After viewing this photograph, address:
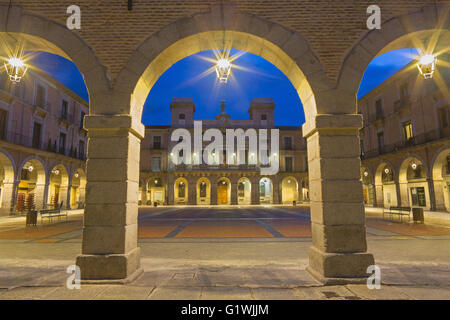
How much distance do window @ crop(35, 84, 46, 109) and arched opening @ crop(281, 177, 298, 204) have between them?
27251 mm

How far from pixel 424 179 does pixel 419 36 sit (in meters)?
19.2

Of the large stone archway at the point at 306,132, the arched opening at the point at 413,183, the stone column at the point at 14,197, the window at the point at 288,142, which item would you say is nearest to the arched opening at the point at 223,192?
the window at the point at 288,142

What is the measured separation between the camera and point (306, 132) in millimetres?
4406

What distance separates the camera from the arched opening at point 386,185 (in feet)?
72.3

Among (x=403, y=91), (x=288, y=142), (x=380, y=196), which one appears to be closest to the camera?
(x=403, y=91)

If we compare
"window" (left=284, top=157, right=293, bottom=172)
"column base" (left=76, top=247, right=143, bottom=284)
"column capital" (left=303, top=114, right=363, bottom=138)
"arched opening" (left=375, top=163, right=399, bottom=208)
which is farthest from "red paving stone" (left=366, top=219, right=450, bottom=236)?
"window" (left=284, top=157, right=293, bottom=172)

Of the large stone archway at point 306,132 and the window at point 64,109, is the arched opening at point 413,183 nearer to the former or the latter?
the large stone archway at point 306,132

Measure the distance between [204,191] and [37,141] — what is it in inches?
740

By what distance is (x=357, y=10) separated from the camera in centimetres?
420

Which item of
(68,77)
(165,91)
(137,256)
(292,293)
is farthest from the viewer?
(165,91)

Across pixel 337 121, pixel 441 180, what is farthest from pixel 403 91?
pixel 337 121

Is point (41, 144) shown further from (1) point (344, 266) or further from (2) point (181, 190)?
(1) point (344, 266)

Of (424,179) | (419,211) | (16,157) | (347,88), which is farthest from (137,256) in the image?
(424,179)

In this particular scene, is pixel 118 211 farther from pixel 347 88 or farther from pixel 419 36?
pixel 419 36
